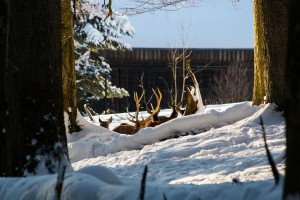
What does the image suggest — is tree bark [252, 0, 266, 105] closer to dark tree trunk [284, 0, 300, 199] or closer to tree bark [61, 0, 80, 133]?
tree bark [61, 0, 80, 133]

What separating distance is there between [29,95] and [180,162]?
9.75 ft

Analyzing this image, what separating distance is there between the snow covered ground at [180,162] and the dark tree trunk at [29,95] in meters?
0.86

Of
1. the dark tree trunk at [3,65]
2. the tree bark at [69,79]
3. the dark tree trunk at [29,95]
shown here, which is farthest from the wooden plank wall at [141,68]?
the dark tree trunk at [3,65]

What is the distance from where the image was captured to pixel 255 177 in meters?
5.38

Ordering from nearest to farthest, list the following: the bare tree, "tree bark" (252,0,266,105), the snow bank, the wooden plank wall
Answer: "tree bark" (252,0,266,105), the snow bank, the wooden plank wall, the bare tree

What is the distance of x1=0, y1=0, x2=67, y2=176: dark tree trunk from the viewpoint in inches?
183

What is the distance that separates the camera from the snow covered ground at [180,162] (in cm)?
191

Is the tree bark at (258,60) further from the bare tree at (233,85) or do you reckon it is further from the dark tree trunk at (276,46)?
the bare tree at (233,85)

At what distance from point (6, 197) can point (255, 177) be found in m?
3.37

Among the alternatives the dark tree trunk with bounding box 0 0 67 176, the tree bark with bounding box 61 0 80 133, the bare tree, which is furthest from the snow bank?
the bare tree

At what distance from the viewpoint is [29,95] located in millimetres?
4645

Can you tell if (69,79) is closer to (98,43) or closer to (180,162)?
(180,162)

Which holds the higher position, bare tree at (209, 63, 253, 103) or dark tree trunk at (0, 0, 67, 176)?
dark tree trunk at (0, 0, 67, 176)

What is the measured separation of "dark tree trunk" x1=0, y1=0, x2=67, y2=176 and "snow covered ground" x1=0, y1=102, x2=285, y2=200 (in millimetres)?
862
